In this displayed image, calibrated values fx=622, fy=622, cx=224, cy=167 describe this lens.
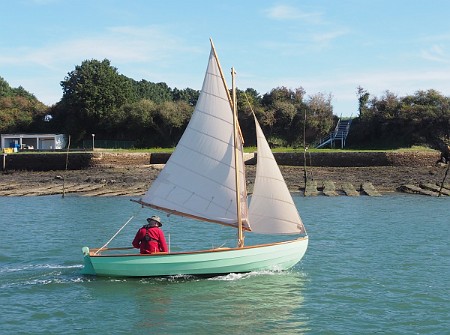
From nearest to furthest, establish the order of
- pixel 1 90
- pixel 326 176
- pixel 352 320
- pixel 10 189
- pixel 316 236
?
pixel 352 320 → pixel 316 236 → pixel 10 189 → pixel 326 176 → pixel 1 90

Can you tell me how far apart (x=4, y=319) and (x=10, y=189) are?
34681mm

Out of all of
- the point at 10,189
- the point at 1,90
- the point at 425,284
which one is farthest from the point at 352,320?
the point at 1,90

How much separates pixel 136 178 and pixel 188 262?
3475cm

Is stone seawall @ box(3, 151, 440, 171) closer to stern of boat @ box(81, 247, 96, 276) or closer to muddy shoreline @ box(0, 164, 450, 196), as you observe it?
muddy shoreline @ box(0, 164, 450, 196)

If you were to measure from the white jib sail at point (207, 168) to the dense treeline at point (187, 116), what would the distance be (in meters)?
52.3

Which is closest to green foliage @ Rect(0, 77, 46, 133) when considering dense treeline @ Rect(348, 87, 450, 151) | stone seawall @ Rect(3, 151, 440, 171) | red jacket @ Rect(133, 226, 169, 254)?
stone seawall @ Rect(3, 151, 440, 171)

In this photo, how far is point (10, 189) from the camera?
47.6 meters

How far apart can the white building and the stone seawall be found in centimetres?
1737

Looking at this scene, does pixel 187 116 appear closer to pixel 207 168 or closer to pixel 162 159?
pixel 162 159

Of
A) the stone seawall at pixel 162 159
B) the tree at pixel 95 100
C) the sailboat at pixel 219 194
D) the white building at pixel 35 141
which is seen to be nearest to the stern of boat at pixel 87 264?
the sailboat at pixel 219 194

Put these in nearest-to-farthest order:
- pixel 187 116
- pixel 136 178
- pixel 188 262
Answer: pixel 188 262
pixel 136 178
pixel 187 116

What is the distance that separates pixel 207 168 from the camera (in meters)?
18.5

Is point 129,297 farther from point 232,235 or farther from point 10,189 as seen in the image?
point 10,189

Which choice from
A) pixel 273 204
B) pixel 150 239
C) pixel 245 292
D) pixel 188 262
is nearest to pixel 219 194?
pixel 273 204
